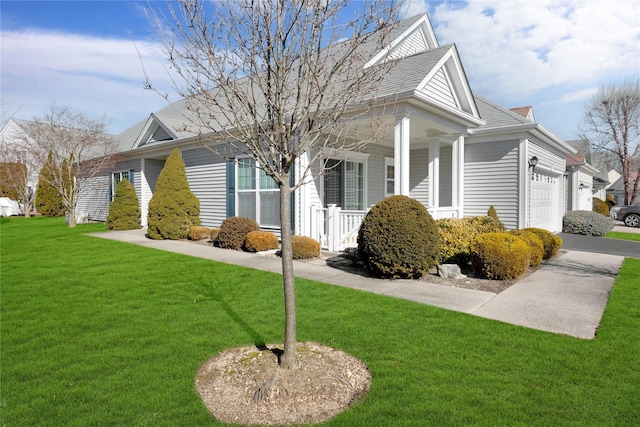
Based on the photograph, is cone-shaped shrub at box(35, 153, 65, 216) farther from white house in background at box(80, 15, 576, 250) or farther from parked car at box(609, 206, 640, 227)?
parked car at box(609, 206, 640, 227)

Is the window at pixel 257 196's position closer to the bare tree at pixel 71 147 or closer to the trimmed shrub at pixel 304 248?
the trimmed shrub at pixel 304 248

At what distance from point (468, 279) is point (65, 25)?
381 inches

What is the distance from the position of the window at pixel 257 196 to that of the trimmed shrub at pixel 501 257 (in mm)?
5965

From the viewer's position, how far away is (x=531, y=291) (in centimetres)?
611

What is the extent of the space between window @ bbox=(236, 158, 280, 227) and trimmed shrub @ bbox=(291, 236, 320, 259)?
2.39 m

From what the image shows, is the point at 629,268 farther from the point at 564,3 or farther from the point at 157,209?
the point at 157,209

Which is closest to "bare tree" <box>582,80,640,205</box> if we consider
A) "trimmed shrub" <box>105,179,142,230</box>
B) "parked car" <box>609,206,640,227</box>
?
"parked car" <box>609,206,640,227</box>

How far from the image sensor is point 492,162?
40.4ft

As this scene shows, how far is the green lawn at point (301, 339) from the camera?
2.70 metres

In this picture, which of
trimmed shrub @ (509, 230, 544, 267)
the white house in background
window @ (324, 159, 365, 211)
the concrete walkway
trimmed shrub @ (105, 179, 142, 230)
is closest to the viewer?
the concrete walkway

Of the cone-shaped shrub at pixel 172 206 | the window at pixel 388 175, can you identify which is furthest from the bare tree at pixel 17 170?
the window at pixel 388 175

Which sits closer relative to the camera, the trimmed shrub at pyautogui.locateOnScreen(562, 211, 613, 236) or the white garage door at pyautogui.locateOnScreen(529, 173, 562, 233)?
the white garage door at pyautogui.locateOnScreen(529, 173, 562, 233)

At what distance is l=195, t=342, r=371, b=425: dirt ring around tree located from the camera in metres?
2.71

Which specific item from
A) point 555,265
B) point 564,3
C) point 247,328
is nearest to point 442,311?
point 247,328
